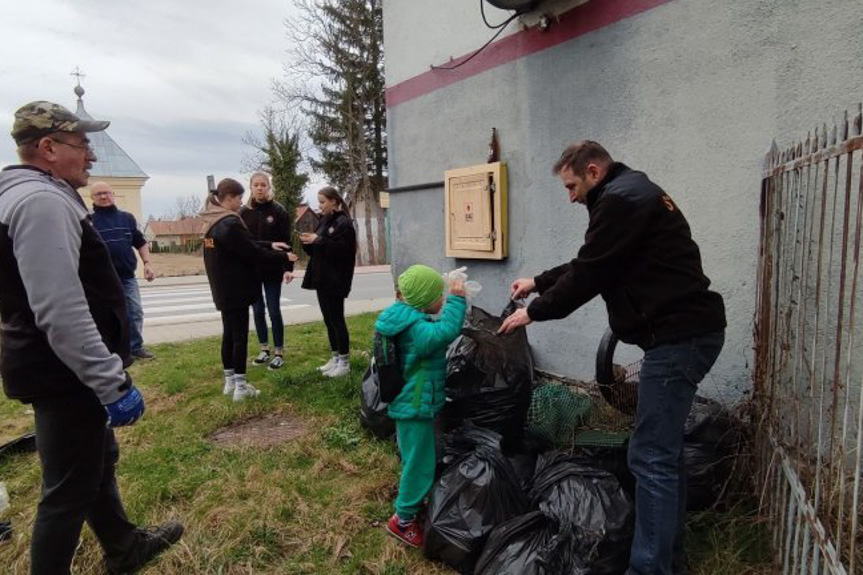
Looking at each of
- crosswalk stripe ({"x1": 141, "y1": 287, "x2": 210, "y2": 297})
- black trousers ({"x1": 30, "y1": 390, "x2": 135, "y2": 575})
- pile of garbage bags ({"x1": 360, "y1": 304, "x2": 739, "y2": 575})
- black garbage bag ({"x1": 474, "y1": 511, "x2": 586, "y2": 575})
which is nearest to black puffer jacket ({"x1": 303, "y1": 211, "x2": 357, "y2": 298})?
pile of garbage bags ({"x1": 360, "y1": 304, "x2": 739, "y2": 575})

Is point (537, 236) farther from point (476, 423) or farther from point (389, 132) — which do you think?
point (389, 132)

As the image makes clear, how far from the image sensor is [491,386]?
3160 mm

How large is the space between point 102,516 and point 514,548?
1758mm

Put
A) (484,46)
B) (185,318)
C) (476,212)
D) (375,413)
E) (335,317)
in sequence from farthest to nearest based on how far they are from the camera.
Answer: (185,318), (335,317), (476,212), (484,46), (375,413)

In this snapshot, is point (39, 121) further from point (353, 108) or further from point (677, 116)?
point (353, 108)

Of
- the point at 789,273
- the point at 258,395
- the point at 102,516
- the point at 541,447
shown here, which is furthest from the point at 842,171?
the point at 258,395

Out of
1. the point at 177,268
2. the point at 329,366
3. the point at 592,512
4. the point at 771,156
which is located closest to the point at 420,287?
the point at 592,512

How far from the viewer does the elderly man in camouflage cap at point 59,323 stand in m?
1.80

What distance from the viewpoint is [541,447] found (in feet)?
10.3

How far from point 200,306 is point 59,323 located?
1088 centimetres

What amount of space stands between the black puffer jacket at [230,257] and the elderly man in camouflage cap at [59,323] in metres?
2.02

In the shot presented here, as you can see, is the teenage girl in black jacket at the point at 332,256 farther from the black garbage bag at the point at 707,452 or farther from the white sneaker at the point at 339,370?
the black garbage bag at the point at 707,452

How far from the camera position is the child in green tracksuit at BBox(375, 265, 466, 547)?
8.13ft

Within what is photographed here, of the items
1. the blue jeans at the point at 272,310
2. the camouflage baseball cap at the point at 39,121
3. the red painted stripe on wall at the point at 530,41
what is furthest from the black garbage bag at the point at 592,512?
the blue jeans at the point at 272,310
